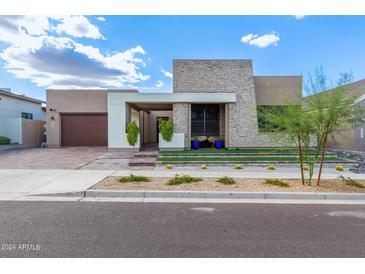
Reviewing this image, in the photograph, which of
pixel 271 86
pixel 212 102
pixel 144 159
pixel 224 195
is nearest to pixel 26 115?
pixel 144 159

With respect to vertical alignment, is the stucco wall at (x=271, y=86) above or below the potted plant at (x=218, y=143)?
above

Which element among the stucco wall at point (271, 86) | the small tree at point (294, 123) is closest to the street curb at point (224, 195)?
the small tree at point (294, 123)

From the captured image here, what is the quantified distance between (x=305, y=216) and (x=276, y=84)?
42.4 feet

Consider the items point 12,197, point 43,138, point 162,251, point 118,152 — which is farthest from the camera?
point 43,138

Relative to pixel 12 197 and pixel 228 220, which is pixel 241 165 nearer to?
pixel 228 220

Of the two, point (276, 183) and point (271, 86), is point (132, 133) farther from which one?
point (271, 86)

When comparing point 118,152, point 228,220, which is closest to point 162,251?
point 228,220

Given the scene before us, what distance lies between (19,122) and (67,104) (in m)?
4.09

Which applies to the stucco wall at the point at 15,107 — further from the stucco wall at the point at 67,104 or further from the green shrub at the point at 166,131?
the green shrub at the point at 166,131

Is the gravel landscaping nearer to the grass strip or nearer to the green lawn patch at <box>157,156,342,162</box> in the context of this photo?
the grass strip

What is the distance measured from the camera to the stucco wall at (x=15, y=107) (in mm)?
18922

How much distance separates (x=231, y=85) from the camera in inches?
572

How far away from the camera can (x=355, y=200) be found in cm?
604

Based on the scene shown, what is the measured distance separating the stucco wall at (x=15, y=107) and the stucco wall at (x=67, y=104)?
4.49 m
